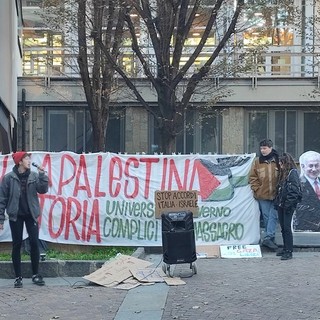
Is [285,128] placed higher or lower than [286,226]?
higher

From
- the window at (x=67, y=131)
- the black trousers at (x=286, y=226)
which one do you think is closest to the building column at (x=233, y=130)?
the window at (x=67, y=131)

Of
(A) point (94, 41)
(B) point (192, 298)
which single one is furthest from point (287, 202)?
(A) point (94, 41)

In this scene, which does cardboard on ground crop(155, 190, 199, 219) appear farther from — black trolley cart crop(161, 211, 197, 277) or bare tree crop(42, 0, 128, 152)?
bare tree crop(42, 0, 128, 152)

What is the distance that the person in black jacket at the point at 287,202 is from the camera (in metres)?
10.6

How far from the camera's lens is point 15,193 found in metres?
9.26

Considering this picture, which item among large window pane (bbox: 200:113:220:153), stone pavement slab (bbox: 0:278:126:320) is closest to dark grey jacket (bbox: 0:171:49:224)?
stone pavement slab (bbox: 0:278:126:320)

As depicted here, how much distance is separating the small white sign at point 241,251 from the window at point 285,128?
40.7 ft

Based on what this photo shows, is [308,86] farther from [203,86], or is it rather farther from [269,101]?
[203,86]

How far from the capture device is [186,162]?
38.4 feet

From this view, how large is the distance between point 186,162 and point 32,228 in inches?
131

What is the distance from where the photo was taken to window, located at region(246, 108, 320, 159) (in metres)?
23.6

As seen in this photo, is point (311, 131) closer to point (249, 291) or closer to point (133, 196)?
point (133, 196)

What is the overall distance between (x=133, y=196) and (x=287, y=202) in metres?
2.62

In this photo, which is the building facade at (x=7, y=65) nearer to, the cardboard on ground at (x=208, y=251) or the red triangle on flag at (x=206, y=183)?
the red triangle on flag at (x=206, y=183)
